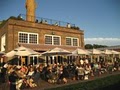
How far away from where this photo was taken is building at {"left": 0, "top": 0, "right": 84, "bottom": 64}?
2336 cm

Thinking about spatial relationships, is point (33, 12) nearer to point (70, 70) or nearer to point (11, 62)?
point (11, 62)

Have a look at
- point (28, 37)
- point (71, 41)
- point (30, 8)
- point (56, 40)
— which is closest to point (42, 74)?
point (28, 37)

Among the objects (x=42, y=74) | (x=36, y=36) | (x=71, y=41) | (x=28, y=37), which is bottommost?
(x=42, y=74)

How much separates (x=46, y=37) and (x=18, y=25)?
459 centimetres

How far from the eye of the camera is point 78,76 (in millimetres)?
16641

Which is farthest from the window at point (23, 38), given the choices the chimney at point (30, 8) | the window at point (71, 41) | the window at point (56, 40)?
the window at point (71, 41)

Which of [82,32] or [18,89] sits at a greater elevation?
[82,32]

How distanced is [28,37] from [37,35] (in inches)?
59.1

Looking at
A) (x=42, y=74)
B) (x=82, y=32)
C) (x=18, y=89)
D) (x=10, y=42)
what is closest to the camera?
(x=18, y=89)

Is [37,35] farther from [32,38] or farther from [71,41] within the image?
[71,41]

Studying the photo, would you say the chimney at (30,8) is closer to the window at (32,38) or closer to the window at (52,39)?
the window at (52,39)

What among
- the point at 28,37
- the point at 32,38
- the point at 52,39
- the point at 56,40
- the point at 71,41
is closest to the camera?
the point at 28,37

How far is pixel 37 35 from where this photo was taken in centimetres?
2589

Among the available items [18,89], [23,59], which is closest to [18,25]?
[23,59]
